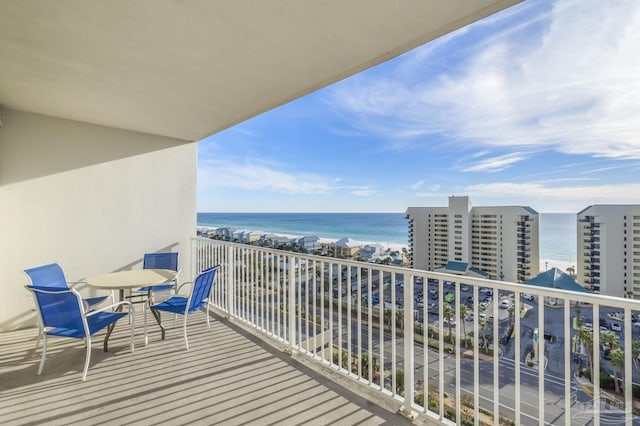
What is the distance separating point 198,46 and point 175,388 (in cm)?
280

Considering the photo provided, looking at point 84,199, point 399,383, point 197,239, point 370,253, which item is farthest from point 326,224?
point 399,383

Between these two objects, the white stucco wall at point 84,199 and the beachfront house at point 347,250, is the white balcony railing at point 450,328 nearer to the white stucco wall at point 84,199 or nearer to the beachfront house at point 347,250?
the white stucco wall at point 84,199

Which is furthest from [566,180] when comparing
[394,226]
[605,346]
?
[605,346]

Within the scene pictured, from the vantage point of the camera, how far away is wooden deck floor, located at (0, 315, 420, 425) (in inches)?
79.9

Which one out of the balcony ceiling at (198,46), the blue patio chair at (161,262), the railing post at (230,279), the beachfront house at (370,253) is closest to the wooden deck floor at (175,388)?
the railing post at (230,279)

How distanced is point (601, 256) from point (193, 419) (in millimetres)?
5931

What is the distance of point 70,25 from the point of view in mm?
1962

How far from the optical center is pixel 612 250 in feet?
13.9

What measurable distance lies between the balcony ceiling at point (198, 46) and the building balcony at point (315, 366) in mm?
1756

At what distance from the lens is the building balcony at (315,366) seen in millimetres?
1646

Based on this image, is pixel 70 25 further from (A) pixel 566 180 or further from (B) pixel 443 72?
(A) pixel 566 180

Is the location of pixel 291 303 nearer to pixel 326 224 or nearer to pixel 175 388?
pixel 175 388

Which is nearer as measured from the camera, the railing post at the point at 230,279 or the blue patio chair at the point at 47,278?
the blue patio chair at the point at 47,278

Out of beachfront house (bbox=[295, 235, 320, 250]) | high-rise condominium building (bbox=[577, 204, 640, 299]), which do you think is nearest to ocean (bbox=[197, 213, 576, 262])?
beachfront house (bbox=[295, 235, 320, 250])
